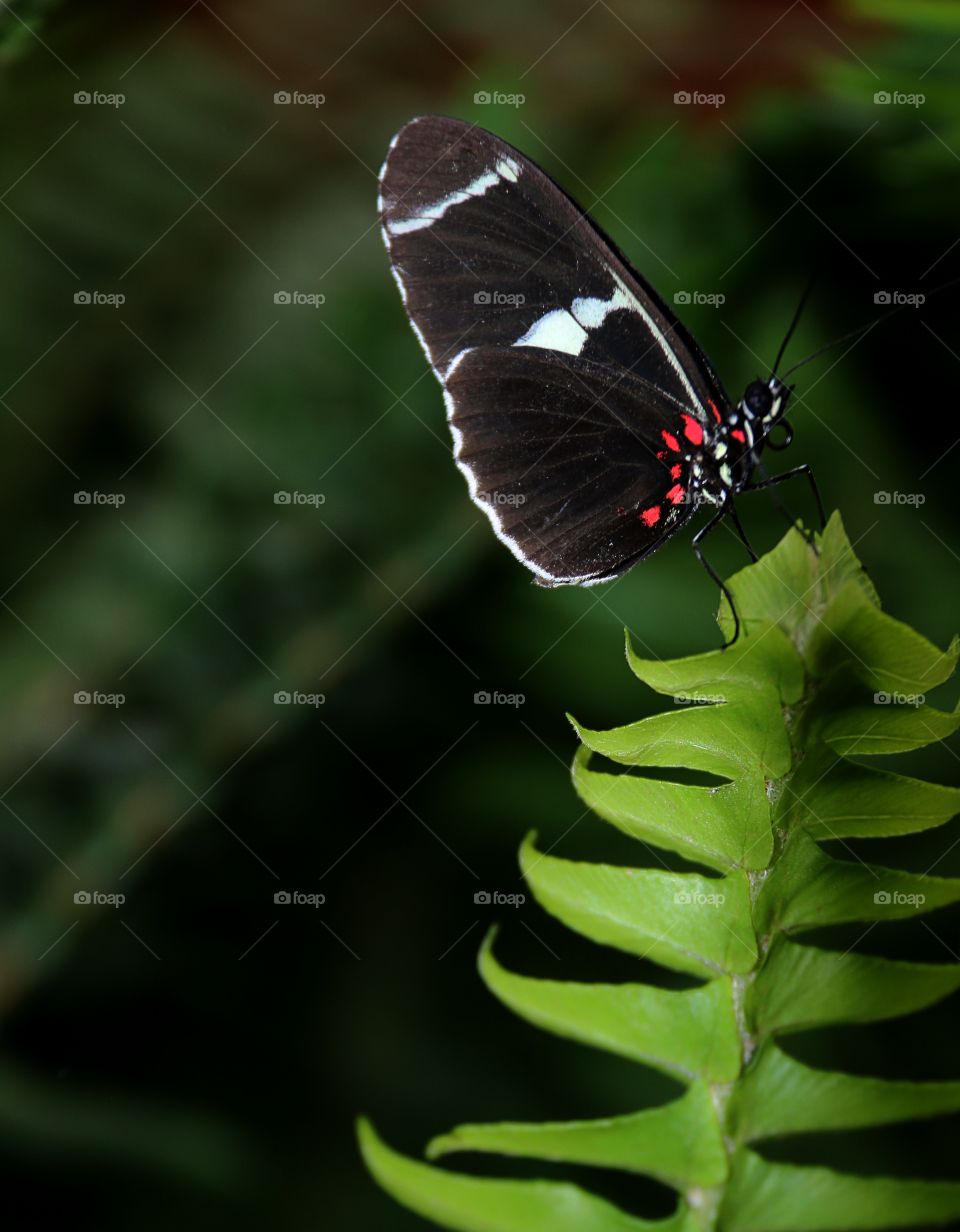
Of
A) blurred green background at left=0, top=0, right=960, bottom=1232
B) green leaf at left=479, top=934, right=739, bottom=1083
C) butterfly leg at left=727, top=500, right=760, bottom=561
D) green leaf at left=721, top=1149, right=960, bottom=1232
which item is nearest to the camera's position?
green leaf at left=721, top=1149, right=960, bottom=1232

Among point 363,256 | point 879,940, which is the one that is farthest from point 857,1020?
point 363,256

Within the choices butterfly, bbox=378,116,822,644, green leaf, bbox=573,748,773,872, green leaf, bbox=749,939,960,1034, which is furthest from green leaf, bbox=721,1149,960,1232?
butterfly, bbox=378,116,822,644

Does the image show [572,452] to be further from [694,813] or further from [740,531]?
[694,813]

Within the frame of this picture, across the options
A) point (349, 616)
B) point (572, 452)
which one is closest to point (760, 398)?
point (572, 452)

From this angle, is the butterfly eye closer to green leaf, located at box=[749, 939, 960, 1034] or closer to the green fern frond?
the green fern frond

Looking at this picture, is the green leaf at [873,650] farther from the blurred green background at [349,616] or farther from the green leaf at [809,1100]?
the blurred green background at [349,616]
